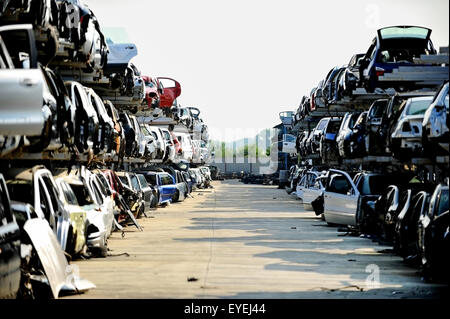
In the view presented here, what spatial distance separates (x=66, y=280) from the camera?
43.0 ft

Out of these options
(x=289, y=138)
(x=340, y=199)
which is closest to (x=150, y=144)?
(x=340, y=199)

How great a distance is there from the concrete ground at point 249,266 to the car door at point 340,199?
1.48ft

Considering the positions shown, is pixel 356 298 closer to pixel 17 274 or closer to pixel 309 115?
pixel 17 274

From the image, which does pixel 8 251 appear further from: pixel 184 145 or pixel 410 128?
pixel 184 145

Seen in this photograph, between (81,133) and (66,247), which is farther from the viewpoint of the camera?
(81,133)

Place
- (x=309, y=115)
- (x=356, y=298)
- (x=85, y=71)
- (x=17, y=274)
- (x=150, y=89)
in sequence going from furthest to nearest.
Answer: (x=309, y=115), (x=150, y=89), (x=85, y=71), (x=356, y=298), (x=17, y=274)

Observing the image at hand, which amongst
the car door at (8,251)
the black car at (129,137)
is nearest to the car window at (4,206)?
the car door at (8,251)

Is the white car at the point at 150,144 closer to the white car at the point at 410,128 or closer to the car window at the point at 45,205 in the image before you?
the white car at the point at 410,128

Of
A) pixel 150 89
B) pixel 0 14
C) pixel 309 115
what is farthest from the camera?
pixel 309 115

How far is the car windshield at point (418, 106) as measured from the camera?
71.3ft

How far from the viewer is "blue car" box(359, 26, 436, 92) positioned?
88.9 feet
